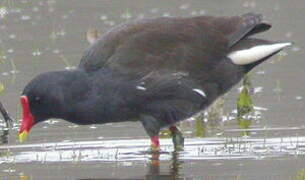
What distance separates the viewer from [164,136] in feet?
41.7

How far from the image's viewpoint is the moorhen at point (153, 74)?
11492 millimetres

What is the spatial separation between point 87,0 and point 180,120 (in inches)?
370

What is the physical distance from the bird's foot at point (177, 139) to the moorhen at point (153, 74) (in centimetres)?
1

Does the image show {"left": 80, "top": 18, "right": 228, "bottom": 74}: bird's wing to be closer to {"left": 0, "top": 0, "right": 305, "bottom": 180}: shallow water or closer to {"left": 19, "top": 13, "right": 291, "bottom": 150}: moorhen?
{"left": 19, "top": 13, "right": 291, "bottom": 150}: moorhen

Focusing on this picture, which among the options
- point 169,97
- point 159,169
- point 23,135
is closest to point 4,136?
point 23,135

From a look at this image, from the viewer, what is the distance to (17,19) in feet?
62.1

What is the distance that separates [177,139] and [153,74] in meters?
0.62

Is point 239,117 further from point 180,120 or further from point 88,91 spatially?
point 88,91

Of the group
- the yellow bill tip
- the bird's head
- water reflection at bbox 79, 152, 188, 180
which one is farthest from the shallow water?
the bird's head

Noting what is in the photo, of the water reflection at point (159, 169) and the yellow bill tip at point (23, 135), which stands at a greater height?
the yellow bill tip at point (23, 135)

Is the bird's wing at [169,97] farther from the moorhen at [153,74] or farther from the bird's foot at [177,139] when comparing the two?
the bird's foot at [177,139]

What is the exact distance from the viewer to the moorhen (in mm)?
11492

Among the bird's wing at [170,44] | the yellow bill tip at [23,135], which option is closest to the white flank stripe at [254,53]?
the bird's wing at [170,44]

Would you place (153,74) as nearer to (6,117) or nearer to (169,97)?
(169,97)
